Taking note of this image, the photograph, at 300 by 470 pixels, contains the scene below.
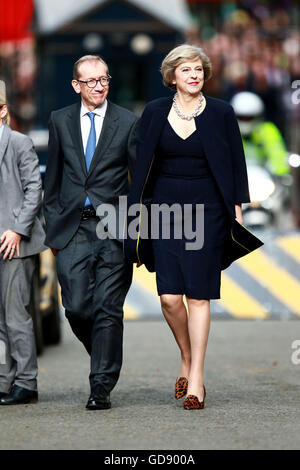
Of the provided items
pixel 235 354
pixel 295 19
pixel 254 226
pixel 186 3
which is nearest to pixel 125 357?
pixel 235 354

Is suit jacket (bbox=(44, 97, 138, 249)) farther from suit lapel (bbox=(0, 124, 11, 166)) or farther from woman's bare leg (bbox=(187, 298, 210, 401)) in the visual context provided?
woman's bare leg (bbox=(187, 298, 210, 401))

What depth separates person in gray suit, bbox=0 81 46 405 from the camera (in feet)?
27.7

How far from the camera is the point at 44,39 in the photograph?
30.2 m

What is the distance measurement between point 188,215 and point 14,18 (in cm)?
1655

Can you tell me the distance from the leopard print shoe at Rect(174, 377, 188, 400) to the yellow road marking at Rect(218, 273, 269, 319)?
5.67m

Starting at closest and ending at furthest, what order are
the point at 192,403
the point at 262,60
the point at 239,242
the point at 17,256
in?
the point at 192,403, the point at 239,242, the point at 17,256, the point at 262,60

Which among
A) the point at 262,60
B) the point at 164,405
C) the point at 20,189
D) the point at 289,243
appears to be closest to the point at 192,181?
the point at 20,189

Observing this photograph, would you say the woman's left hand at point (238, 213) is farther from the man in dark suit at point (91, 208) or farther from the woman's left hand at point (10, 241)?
the woman's left hand at point (10, 241)

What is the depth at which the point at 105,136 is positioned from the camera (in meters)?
8.30

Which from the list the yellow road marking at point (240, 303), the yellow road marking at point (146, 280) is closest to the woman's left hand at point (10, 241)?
A: the yellow road marking at point (146, 280)

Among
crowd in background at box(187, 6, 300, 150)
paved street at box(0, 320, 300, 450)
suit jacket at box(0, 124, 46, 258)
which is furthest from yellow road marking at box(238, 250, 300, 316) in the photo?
suit jacket at box(0, 124, 46, 258)

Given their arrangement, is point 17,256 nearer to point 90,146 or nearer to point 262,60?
point 90,146

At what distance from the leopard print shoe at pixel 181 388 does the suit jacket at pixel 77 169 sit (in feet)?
3.46

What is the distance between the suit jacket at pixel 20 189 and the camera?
27.7 feet
